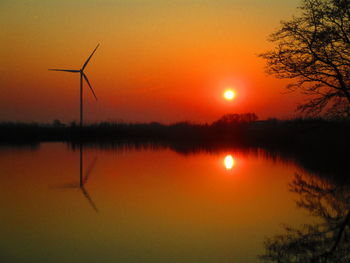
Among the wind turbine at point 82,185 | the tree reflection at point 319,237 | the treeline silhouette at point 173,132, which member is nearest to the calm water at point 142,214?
the wind turbine at point 82,185

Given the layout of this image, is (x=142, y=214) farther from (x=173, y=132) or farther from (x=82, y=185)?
(x=173, y=132)

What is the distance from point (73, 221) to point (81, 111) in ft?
87.6

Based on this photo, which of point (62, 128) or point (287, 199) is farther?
point (62, 128)

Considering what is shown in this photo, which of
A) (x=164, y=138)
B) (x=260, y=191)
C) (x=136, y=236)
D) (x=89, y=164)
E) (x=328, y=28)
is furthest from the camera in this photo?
(x=164, y=138)

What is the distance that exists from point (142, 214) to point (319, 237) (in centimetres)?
364

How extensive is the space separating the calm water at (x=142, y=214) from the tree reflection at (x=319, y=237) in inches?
9.6

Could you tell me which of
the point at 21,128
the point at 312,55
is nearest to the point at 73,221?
the point at 312,55

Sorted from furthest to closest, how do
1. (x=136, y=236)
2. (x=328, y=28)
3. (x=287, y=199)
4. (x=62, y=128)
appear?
(x=62, y=128) < (x=328, y=28) < (x=287, y=199) < (x=136, y=236)

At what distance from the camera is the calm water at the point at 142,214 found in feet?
19.7

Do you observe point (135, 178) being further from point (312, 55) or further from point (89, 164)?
point (312, 55)

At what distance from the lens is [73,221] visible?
25.4ft

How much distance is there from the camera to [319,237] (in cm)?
664

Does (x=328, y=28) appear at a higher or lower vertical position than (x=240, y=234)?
higher

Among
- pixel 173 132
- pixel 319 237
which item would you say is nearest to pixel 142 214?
pixel 319 237
